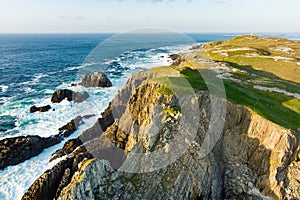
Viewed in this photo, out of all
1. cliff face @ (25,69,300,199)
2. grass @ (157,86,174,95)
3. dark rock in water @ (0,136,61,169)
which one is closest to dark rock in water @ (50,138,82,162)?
dark rock in water @ (0,136,61,169)

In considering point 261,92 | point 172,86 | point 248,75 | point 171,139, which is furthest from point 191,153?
point 248,75

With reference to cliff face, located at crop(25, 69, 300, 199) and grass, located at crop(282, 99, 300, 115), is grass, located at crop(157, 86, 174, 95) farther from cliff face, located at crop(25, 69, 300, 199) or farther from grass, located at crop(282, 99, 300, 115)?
grass, located at crop(282, 99, 300, 115)

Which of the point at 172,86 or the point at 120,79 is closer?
the point at 172,86

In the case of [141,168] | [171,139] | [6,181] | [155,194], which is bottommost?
[6,181]

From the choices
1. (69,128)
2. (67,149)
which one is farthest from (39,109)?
(67,149)

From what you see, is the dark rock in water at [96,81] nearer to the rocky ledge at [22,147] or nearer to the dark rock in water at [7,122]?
the dark rock in water at [7,122]

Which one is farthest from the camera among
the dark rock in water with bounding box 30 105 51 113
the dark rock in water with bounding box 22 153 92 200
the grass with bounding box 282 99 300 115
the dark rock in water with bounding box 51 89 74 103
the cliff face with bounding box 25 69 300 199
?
the dark rock in water with bounding box 51 89 74 103

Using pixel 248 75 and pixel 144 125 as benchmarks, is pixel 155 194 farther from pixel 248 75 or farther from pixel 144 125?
pixel 248 75
